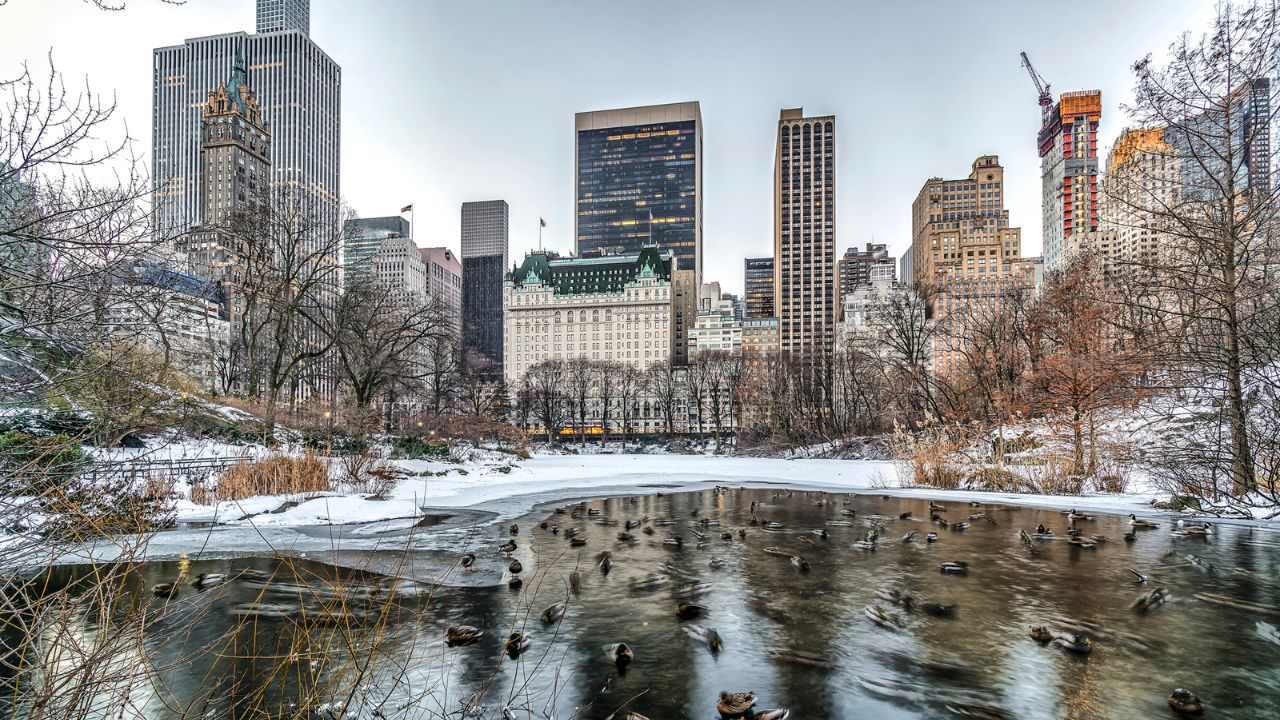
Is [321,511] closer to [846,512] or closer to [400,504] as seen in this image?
[400,504]

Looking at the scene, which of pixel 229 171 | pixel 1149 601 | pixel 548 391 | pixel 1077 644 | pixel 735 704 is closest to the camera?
pixel 735 704

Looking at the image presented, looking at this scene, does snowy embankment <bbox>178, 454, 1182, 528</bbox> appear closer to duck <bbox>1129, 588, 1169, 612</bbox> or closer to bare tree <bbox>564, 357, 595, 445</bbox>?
duck <bbox>1129, 588, 1169, 612</bbox>

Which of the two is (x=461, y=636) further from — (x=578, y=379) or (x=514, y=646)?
(x=578, y=379)

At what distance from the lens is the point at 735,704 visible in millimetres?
4551

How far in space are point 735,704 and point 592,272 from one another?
169 metres

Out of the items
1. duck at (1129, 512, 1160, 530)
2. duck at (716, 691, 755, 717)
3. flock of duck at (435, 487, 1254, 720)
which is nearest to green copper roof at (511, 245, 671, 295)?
flock of duck at (435, 487, 1254, 720)

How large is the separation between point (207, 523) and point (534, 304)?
15740cm

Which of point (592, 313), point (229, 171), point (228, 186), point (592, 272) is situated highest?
point (228, 186)

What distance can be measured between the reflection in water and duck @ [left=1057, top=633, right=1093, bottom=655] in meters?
0.08

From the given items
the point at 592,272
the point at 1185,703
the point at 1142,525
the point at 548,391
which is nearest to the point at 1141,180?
the point at 1142,525

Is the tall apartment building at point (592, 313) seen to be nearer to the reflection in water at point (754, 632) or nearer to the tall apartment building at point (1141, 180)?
the tall apartment building at point (1141, 180)

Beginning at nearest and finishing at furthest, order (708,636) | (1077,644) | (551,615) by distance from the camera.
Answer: (1077,644) → (708,636) → (551,615)

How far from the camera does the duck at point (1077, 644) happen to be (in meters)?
5.73

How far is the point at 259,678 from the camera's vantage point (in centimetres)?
521
